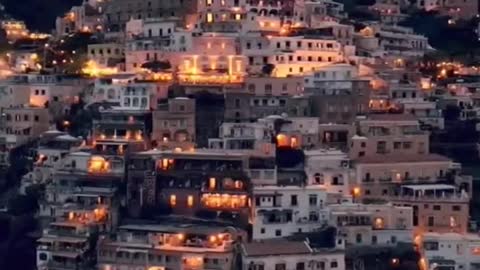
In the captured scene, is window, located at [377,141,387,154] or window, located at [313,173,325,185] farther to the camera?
window, located at [377,141,387,154]

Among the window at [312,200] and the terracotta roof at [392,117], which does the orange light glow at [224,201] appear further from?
the terracotta roof at [392,117]

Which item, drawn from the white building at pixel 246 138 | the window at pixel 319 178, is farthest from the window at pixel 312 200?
the white building at pixel 246 138

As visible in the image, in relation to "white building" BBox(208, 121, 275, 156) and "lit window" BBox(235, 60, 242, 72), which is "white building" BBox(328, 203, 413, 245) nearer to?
"white building" BBox(208, 121, 275, 156)

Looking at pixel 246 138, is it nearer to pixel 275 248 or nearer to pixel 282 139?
pixel 282 139

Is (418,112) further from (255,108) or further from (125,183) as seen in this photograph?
(125,183)

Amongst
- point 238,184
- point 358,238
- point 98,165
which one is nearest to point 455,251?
point 358,238

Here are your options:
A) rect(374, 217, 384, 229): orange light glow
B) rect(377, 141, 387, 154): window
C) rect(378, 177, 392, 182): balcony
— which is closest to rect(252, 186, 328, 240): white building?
rect(374, 217, 384, 229): orange light glow
